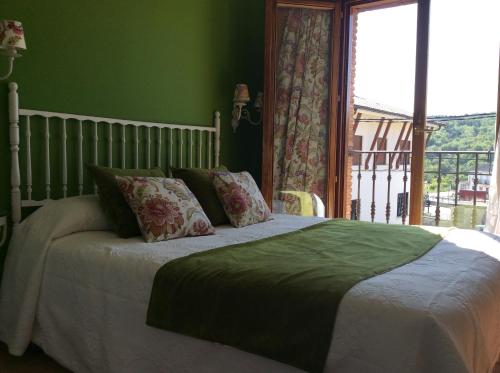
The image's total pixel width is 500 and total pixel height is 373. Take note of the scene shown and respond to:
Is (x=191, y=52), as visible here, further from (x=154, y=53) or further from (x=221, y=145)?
(x=221, y=145)

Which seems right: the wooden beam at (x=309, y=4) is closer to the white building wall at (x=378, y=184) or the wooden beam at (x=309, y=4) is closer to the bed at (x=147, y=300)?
the white building wall at (x=378, y=184)

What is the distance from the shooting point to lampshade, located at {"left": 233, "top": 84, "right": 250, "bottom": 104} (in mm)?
3545

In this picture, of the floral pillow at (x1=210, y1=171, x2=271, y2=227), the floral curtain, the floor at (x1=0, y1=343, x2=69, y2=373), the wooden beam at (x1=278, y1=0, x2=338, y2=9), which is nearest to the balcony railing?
the floral curtain

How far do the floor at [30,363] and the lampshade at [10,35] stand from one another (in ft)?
4.66

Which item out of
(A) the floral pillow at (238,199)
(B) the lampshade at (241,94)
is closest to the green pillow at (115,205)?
(A) the floral pillow at (238,199)

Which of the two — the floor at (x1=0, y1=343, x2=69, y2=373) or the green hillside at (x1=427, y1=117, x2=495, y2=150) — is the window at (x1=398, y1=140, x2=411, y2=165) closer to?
the green hillside at (x1=427, y1=117, x2=495, y2=150)

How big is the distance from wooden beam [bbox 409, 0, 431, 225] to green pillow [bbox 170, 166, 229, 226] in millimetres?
1651

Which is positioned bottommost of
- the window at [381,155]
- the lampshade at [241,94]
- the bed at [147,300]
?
the bed at [147,300]

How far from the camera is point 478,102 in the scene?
343 centimetres

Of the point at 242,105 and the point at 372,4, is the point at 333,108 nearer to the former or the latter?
the point at 242,105

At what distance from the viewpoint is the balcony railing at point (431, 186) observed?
150 inches

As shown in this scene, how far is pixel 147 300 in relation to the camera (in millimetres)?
1599

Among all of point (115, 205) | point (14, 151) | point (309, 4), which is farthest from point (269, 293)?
point (309, 4)

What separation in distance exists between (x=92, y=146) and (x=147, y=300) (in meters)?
1.33
